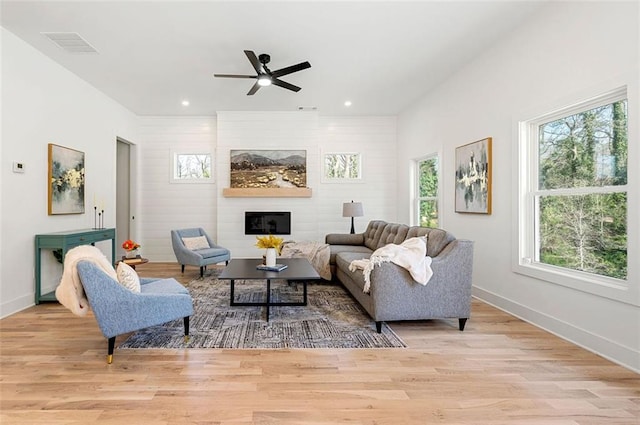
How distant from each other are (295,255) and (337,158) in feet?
9.84

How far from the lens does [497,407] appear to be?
2014 mm

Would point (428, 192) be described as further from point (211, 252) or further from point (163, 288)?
point (163, 288)

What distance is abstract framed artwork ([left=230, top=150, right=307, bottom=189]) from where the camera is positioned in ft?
22.8

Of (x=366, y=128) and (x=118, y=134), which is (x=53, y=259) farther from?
(x=366, y=128)

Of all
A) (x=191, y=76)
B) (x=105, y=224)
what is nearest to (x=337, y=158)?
(x=191, y=76)

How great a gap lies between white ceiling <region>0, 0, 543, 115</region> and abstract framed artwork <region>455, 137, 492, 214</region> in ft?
3.92

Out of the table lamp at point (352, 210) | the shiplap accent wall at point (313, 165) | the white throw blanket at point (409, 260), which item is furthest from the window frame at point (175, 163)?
the white throw blanket at point (409, 260)

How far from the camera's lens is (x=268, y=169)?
6988 millimetres

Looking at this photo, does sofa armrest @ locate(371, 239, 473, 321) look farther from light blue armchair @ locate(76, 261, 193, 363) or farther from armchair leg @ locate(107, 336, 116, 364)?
armchair leg @ locate(107, 336, 116, 364)

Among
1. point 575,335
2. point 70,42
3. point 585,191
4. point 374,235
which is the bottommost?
point 575,335

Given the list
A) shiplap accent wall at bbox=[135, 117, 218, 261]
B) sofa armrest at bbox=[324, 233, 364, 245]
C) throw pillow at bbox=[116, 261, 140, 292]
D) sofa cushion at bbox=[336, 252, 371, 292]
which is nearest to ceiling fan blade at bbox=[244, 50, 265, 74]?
throw pillow at bbox=[116, 261, 140, 292]

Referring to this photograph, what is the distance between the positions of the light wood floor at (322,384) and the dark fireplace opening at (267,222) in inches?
159

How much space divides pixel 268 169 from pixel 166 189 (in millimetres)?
2218

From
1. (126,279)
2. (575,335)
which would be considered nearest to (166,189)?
(126,279)
